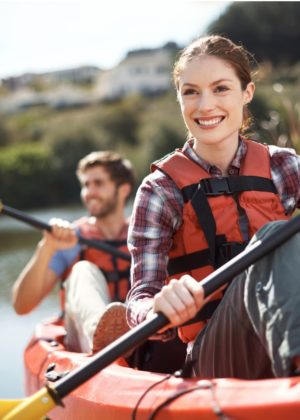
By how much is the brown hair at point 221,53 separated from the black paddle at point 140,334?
1.83ft

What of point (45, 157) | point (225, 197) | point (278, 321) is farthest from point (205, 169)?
point (45, 157)

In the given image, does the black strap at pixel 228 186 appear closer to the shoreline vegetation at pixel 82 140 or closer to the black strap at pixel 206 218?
the black strap at pixel 206 218

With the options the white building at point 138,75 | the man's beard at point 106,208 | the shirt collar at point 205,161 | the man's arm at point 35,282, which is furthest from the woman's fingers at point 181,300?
the white building at point 138,75

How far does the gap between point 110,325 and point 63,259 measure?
4.03 ft

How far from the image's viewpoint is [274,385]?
147cm

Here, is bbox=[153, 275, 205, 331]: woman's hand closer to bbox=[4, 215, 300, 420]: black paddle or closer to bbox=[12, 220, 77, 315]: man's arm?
bbox=[4, 215, 300, 420]: black paddle

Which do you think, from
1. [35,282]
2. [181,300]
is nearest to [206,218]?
[181,300]

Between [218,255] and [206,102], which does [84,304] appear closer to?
[218,255]

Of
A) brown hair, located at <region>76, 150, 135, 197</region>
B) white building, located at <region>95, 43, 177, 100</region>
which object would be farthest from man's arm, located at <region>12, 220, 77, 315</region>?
white building, located at <region>95, 43, 177, 100</region>

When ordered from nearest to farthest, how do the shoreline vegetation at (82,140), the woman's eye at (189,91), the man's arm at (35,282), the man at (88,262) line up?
the woman's eye at (189,91)
the man at (88,262)
the man's arm at (35,282)
the shoreline vegetation at (82,140)

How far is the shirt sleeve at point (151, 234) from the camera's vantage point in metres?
1.86

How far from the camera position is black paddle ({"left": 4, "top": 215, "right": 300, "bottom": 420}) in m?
1.56

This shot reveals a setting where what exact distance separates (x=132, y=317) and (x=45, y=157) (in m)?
20.6

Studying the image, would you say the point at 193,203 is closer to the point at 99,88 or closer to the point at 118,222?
the point at 118,222
